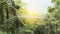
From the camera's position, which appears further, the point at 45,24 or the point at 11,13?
the point at 45,24

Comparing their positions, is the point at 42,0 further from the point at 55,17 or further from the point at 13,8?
the point at 13,8

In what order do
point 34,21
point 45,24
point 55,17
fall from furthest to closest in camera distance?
point 34,21
point 45,24
point 55,17

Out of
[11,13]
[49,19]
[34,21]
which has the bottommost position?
[34,21]

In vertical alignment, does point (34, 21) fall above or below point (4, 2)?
below

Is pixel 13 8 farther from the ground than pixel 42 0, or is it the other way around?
pixel 13 8

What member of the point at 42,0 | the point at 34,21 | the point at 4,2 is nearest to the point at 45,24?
the point at 34,21

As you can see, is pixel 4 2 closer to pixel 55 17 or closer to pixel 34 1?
pixel 55 17

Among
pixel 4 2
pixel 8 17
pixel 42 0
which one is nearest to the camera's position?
pixel 4 2

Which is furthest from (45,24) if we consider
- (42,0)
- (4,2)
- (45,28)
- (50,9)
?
(4,2)

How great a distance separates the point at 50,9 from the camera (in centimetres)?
1025

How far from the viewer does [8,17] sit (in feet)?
19.7

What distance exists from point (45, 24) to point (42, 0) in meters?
4.68

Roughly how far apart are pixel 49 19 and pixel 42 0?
502 centimetres

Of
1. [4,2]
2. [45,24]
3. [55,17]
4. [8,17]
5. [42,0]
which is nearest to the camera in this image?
[4,2]
